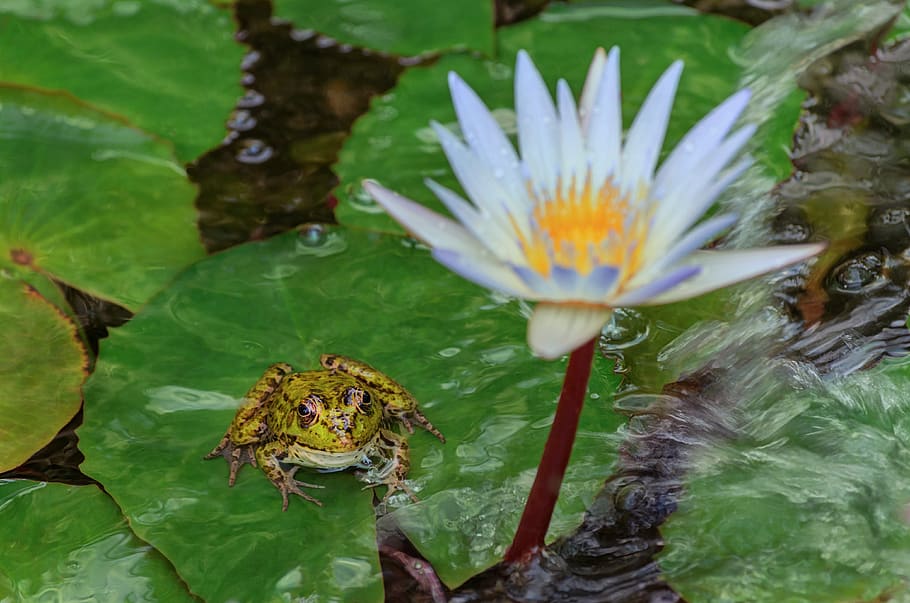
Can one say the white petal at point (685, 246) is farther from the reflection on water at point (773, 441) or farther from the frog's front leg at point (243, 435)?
the frog's front leg at point (243, 435)

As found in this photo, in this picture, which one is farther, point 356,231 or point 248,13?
point 248,13

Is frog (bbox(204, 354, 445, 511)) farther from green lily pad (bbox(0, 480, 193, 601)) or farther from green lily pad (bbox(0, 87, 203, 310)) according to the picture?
green lily pad (bbox(0, 87, 203, 310))

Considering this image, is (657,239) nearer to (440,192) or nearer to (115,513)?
(440,192)

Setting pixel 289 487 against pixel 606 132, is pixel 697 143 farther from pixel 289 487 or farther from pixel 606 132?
pixel 289 487

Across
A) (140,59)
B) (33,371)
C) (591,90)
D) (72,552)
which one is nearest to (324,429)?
(72,552)

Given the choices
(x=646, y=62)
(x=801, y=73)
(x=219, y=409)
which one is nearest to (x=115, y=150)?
(x=219, y=409)

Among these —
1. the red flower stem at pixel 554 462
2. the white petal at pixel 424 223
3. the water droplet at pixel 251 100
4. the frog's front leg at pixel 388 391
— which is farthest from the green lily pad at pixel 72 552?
the water droplet at pixel 251 100

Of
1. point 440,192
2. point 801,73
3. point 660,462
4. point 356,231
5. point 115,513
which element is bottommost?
point 115,513
